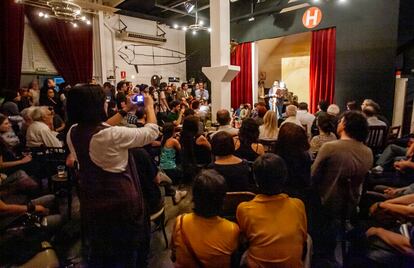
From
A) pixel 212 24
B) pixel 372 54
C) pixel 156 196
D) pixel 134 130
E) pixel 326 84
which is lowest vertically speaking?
pixel 156 196

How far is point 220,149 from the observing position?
6.40 ft

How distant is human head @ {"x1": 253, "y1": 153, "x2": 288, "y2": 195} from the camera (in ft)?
4.15

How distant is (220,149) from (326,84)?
6091 mm

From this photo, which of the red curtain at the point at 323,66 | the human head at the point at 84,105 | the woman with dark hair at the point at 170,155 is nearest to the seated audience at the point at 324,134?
the woman with dark hair at the point at 170,155

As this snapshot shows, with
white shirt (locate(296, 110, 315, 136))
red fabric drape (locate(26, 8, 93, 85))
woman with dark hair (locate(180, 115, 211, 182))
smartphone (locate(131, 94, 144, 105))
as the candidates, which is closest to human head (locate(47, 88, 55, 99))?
red fabric drape (locate(26, 8, 93, 85))

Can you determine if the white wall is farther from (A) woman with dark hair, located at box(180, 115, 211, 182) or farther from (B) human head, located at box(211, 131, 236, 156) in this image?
(B) human head, located at box(211, 131, 236, 156)

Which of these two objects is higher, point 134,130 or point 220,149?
point 134,130

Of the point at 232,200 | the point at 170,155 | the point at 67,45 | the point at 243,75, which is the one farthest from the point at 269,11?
the point at 232,200

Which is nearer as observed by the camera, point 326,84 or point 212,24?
point 212,24

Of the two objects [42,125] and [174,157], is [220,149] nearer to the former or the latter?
[174,157]

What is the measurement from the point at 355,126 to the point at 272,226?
113 centimetres

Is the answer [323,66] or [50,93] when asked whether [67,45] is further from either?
[323,66]

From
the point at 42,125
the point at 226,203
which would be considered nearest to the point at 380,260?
the point at 226,203

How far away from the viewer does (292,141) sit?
77.7 inches
